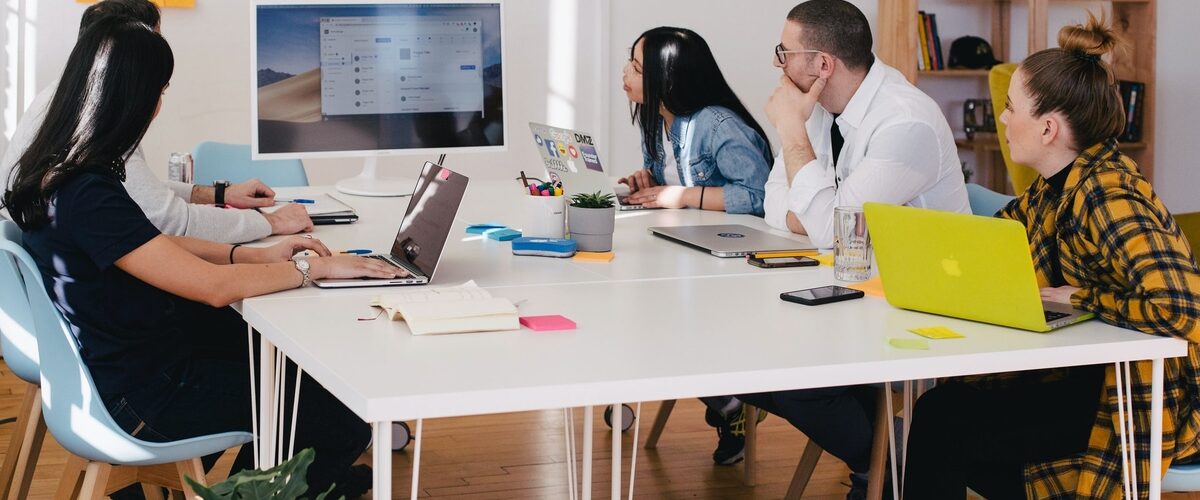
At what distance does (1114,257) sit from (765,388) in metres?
0.65

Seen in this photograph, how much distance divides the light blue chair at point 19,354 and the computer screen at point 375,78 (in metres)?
0.98

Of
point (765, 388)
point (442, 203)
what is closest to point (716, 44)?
point (442, 203)

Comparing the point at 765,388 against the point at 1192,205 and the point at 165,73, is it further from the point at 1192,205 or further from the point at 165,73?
the point at 1192,205

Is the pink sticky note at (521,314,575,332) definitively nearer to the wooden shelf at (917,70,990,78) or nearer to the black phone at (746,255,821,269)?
the black phone at (746,255,821,269)

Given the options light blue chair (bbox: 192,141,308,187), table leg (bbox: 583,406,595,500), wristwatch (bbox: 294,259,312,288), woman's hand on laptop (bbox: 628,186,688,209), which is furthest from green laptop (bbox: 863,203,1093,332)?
light blue chair (bbox: 192,141,308,187)

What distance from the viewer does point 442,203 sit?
206 centimetres

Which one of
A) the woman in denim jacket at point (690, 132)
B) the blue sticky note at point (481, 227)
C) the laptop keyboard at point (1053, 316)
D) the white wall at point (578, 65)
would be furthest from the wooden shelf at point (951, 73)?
the laptop keyboard at point (1053, 316)

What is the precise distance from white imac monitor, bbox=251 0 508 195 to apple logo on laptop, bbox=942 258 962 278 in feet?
6.26

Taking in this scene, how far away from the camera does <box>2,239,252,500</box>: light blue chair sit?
186 centimetres

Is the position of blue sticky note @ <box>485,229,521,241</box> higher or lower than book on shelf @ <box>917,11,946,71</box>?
lower

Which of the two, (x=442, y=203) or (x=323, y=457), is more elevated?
(x=442, y=203)

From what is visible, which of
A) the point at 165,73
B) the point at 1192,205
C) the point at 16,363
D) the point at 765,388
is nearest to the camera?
the point at 765,388

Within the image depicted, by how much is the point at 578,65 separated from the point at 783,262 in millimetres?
2866

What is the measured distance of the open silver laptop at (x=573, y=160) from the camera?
9.25ft
